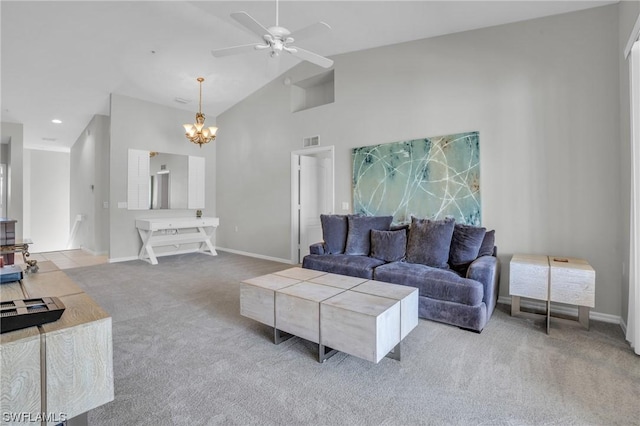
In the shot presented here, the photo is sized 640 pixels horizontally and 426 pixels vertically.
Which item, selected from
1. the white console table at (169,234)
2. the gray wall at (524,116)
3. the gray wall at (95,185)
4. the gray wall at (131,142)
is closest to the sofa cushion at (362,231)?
the gray wall at (524,116)

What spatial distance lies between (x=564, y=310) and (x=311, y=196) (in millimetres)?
4086

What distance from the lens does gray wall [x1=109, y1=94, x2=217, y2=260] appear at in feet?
19.4

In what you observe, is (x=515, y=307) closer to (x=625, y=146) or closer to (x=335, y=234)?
(x=625, y=146)

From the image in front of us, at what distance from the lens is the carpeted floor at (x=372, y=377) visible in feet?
5.51

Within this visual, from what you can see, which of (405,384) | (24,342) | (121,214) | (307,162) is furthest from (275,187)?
(24,342)

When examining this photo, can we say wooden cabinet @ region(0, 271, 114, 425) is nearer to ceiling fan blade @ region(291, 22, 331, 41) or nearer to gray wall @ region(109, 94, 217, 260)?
ceiling fan blade @ region(291, 22, 331, 41)

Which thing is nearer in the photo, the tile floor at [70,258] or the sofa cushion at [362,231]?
the sofa cushion at [362,231]

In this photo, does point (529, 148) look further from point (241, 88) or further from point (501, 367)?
point (241, 88)

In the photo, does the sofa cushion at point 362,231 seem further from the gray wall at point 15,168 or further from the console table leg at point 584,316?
the gray wall at point 15,168

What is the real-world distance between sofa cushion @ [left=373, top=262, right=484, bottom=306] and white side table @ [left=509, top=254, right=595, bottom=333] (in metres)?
0.43

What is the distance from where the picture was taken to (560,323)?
2.91m

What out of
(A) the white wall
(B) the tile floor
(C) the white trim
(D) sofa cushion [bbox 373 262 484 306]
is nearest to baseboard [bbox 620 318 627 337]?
(D) sofa cushion [bbox 373 262 484 306]

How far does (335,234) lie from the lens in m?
4.25

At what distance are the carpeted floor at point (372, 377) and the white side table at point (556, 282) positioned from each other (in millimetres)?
300
